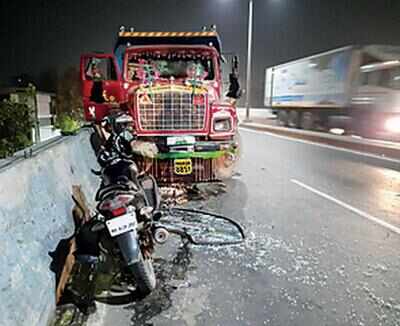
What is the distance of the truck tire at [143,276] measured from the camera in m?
3.23

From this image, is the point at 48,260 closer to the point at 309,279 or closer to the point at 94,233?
the point at 94,233

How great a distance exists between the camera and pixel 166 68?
7.77 metres

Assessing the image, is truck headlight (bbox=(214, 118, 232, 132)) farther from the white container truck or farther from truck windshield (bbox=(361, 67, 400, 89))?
truck windshield (bbox=(361, 67, 400, 89))

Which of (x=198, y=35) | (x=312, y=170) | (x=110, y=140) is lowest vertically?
(x=312, y=170)

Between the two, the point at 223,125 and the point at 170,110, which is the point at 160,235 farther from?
the point at 223,125

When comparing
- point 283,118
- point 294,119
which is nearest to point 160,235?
point 294,119

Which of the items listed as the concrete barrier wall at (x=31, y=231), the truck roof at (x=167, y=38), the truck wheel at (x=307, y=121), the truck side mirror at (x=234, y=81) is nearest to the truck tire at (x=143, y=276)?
the concrete barrier wall at (x=31, y=231)

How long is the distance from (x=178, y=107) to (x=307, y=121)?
1724 centimetres

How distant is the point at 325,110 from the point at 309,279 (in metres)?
18.0

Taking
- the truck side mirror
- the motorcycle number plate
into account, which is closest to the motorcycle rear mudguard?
the motorcycle number plate

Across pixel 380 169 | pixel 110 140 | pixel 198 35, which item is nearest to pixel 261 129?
pixel 380 169

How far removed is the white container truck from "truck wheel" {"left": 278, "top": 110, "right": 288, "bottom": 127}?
1.67m

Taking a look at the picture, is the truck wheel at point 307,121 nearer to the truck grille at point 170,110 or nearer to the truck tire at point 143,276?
the truck grille at point 170,110

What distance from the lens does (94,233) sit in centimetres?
335
